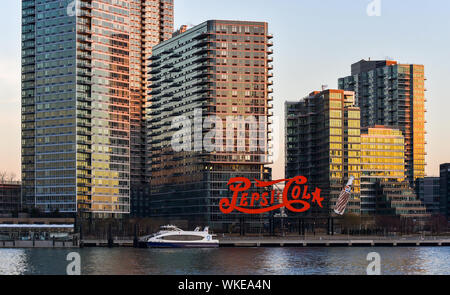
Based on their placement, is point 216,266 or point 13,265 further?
point 216,266

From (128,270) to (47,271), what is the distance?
1226 centimetres

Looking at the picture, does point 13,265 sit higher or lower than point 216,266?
higher

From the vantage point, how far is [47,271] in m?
119

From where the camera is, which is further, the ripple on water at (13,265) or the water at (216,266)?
the water at (216,266)

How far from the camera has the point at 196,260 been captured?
150 meters

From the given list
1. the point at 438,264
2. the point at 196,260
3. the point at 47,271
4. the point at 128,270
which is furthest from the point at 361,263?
the point at 47,271

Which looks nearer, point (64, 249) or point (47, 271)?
point (47, 271)

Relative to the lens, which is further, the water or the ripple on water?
the water
